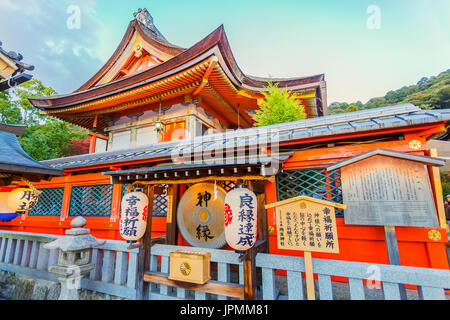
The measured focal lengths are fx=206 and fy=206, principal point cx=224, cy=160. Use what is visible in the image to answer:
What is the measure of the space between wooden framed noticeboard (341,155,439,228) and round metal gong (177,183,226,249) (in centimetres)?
257

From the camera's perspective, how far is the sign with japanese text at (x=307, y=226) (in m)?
2.89

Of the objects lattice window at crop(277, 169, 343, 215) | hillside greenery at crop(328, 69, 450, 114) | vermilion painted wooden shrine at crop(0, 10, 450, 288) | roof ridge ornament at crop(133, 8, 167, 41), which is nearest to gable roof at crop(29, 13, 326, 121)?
vermilion painted wooden shrine at crop(0, 10, 450, 288)

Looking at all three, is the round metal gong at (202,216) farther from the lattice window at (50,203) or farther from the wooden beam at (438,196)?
the lattice window at (50,203)

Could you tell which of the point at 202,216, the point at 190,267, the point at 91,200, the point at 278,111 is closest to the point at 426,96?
the point at 278,111

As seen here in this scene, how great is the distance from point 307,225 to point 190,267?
6.88 feet

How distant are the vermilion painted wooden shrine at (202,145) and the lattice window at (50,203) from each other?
0.14 ft

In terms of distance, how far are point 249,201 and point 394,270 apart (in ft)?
6.87

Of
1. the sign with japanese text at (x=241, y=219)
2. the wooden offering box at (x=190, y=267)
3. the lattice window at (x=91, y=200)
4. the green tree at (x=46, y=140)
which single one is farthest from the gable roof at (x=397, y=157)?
the green tree at (x=46, y=140)

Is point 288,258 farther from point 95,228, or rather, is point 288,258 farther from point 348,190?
point 95,228

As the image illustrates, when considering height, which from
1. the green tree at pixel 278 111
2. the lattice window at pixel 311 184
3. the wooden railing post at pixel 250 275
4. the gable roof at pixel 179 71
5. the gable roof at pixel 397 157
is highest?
the gable roof at pixel 179 71

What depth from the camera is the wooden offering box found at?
350 centimetres

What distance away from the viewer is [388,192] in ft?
10.5

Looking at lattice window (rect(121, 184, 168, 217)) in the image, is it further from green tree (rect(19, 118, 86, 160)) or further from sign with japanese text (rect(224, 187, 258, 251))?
green tree (rect(19, 118, 86, 160))
